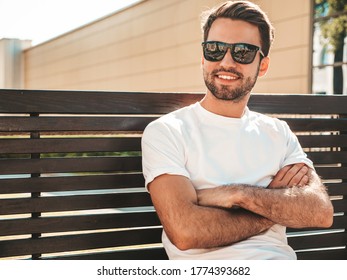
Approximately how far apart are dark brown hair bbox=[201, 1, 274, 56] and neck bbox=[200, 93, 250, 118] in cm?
40

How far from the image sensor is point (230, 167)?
316 cm

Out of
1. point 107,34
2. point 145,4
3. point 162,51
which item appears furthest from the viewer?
point 107,34

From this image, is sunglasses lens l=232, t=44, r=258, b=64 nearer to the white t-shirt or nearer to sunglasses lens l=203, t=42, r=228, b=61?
sunglasses lens l=203, t=42, r=228, b=61


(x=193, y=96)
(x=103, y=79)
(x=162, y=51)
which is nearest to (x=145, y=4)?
(x=162, y=51)

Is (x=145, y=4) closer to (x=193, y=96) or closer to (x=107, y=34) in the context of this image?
(x=107, y=34)

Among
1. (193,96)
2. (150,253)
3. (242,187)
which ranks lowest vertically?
(150,253)

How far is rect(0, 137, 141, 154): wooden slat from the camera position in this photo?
321 cm

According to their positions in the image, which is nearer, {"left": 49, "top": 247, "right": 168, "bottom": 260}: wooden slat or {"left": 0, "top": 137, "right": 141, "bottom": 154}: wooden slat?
{"left": 0, "top": 137, "right": 141, "bottom": 154}: wooden slat

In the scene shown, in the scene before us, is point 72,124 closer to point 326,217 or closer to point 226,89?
point 226,89

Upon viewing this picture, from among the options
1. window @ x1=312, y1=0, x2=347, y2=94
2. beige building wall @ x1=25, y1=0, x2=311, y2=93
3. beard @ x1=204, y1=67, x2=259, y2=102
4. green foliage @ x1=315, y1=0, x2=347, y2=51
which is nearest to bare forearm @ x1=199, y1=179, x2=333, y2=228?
beard @ x1=204, y1=67, x2=259, y2=102

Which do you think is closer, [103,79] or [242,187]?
[242,187]

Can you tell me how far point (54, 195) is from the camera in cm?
335

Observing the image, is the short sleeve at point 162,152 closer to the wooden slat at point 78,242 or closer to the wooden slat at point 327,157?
the wooden slat at point 78,242
